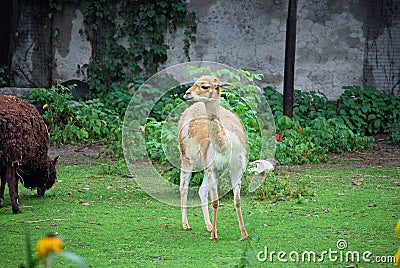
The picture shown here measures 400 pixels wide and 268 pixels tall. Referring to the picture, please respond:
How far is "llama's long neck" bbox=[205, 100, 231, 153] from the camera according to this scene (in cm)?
564

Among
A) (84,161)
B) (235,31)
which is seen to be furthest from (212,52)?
(84,161)

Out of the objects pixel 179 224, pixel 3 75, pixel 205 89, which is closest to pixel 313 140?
pixel 179 224

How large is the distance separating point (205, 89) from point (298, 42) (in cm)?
845

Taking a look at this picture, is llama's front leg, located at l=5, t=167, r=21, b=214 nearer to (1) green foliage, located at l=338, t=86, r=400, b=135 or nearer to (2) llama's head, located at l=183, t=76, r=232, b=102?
(2) llama's head, located at l=183, t=76, r=232, b=102

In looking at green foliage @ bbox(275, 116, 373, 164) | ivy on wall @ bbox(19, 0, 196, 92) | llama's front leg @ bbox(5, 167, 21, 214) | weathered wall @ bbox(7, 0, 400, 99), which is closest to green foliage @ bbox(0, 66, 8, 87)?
weathered wall @ bbox(7, 0, 400, 99)

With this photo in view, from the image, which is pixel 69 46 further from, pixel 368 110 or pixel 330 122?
pixel 368 110

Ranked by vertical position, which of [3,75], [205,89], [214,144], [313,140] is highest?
[205,89]

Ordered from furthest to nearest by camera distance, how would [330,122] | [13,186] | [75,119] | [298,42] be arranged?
[298,42] < [75,119] < [330,122] < [13,186]

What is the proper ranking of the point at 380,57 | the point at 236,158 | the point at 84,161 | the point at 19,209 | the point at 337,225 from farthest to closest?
the point at 380,57, the point at 84,161, the point at 19,209, the point at 337,225, the point at 236,158

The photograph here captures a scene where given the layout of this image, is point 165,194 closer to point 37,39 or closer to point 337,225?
point 337,225

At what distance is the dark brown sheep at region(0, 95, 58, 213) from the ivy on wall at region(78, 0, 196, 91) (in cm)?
648

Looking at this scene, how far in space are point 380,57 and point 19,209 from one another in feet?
30.4

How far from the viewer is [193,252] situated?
5.16 meters

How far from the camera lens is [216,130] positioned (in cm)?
564
